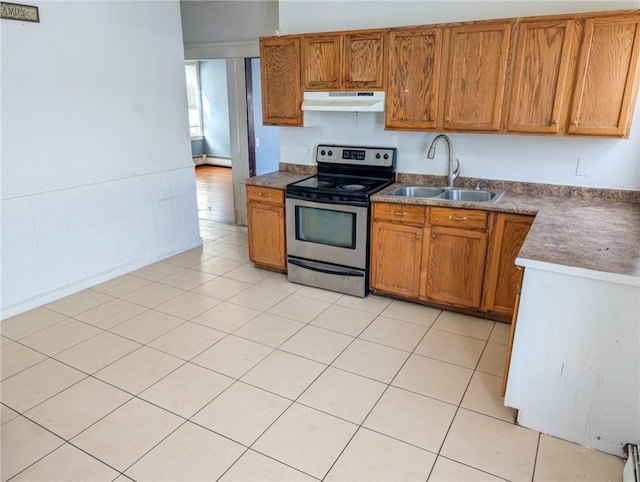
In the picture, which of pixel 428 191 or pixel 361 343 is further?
pixel 428 191

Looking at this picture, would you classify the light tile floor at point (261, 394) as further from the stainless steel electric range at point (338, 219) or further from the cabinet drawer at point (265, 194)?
the cabinet drawer at point (265, 194)

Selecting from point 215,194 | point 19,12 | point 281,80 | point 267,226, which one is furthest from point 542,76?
point 215,194

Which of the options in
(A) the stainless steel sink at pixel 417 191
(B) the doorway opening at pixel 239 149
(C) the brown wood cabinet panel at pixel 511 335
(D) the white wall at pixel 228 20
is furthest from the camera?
(B) the doorway opening at pixel 239 149

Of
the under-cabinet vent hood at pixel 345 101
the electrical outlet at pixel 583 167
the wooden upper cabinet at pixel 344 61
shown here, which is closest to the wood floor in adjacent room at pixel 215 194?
the under-cabinet vent hood at pixel 345 101

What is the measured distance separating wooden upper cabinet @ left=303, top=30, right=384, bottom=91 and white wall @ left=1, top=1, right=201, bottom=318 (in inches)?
60.5

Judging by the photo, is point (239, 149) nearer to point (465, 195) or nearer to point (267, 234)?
point (267, 234)

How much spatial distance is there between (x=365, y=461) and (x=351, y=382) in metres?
0.60

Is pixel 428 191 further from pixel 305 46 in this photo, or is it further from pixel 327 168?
pixel 305 46

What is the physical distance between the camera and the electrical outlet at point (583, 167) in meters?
3.19

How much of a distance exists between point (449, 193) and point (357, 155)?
906 millimetres

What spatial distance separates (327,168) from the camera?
13.7ft

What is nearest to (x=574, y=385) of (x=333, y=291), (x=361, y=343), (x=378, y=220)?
(x=361, y=343)

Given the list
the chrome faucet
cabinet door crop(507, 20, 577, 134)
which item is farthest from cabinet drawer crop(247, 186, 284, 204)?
cabinet door crop(507, 20, 577, 134)

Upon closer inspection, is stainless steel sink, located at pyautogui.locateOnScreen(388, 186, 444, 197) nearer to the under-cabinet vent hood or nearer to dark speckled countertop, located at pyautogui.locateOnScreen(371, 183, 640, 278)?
dark speckled countertop, located at pyautogui.locateOnScreen(371, 183, 640, 278)
